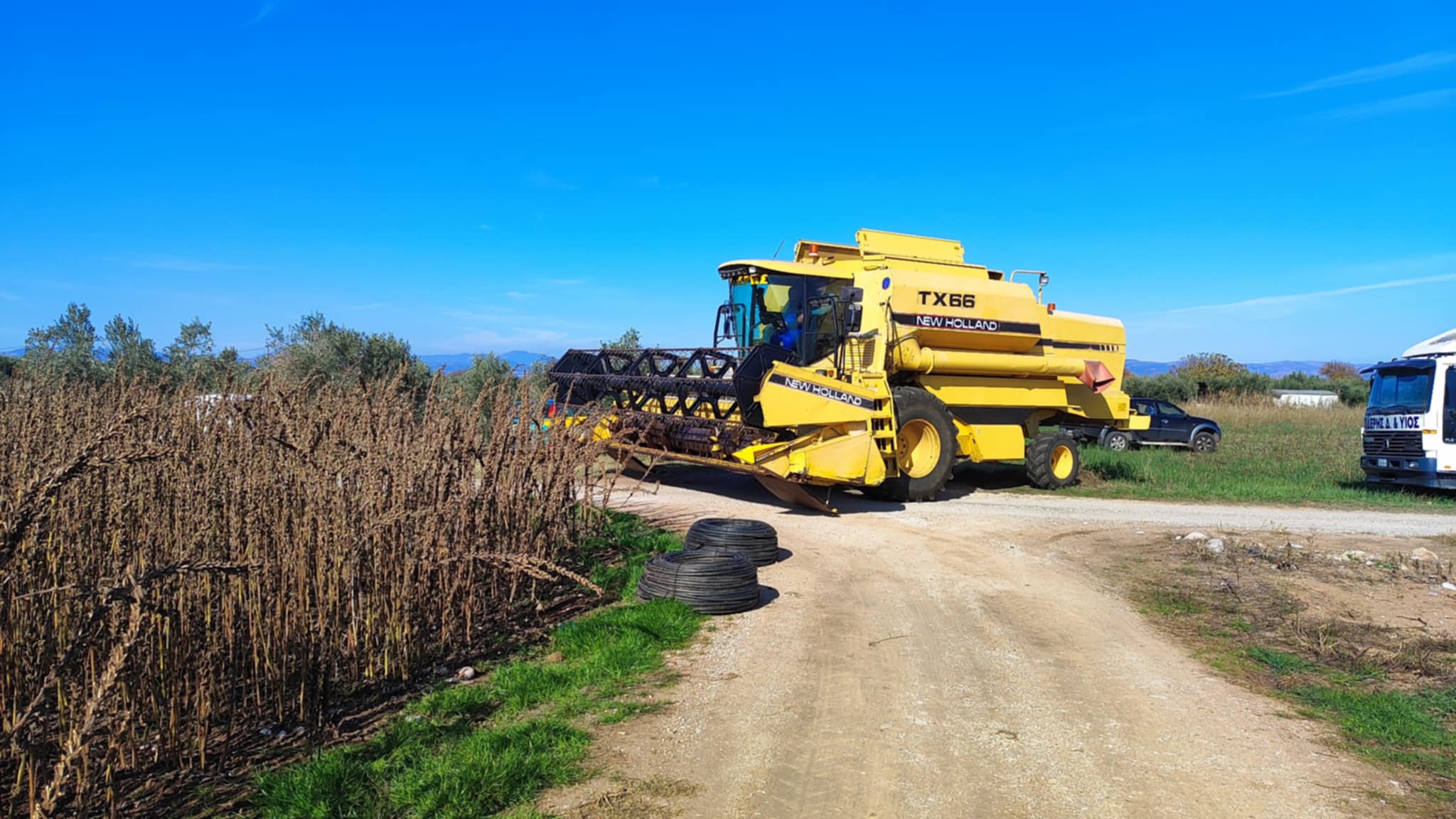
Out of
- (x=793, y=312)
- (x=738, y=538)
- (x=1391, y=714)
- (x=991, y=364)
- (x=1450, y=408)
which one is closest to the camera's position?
(x=1391, y=714)

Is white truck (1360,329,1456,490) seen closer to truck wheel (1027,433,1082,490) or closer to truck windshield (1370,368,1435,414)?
truck windshield (1370,368,1435,414)

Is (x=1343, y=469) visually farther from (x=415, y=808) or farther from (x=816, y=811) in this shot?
(x=415, y=808)

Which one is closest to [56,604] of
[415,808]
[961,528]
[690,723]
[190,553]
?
[190,553]

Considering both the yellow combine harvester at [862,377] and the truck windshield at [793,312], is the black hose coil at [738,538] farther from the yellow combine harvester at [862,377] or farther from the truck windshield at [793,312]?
the truck windshield at [793,312]

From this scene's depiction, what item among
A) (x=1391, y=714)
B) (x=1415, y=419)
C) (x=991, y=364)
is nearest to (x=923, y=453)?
(x=991, y=364)

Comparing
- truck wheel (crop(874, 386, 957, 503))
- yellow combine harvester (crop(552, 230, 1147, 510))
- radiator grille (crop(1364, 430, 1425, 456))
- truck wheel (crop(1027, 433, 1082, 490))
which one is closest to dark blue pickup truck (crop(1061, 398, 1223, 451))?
radiator grille (crop(1364, 430, 1425, 456))

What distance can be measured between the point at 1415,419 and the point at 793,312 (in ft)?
40.0

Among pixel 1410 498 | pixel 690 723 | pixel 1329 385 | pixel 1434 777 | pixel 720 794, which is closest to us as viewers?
pixel 720 794

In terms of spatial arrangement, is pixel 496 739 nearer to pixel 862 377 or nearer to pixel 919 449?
pixel 862 377

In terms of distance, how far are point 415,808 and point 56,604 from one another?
78.0 inches

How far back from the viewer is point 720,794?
4023 mm

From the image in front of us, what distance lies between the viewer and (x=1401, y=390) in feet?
53.1

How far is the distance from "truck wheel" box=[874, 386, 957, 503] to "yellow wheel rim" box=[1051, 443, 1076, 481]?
3616 mm

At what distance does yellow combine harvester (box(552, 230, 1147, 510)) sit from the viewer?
11.1 meters
